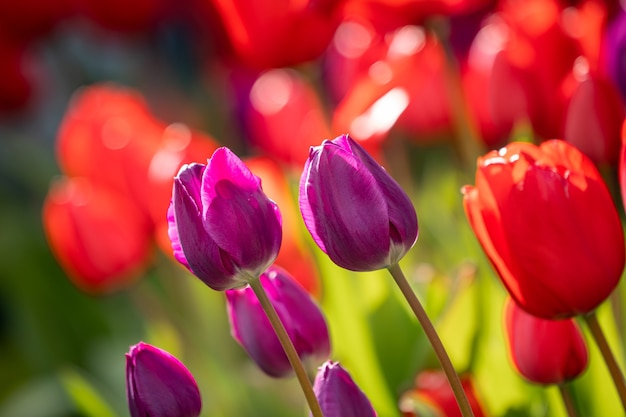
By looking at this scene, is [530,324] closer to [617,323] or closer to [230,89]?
[617,323]

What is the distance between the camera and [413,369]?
25.2 inches

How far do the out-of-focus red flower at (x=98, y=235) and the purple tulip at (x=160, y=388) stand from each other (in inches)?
17.0

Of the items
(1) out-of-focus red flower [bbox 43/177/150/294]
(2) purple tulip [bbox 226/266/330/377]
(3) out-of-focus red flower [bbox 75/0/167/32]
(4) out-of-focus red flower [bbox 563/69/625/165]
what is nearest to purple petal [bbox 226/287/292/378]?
(2) purple tulip [bbox 226/266/330/377]

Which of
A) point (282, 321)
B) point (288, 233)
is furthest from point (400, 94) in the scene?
point (282, 321)

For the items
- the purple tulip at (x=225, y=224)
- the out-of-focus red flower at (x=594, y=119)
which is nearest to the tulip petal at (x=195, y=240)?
the purple tulip at (x=225, y=224)

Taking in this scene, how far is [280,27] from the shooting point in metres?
0.73

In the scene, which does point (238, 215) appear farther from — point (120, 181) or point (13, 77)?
point (13, 77)

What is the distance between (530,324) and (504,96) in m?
0.26

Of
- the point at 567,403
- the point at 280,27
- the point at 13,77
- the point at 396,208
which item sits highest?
the point at 13,77

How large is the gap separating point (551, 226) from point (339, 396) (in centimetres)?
11

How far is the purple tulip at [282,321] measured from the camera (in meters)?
0.46

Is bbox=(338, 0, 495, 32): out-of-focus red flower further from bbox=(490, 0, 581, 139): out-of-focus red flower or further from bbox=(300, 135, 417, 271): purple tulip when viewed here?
bbox=(300, 135, 417, 271): purple tulip

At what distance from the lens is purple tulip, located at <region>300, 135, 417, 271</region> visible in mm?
387

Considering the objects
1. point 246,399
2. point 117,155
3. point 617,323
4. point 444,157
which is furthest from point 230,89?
point 617,323
